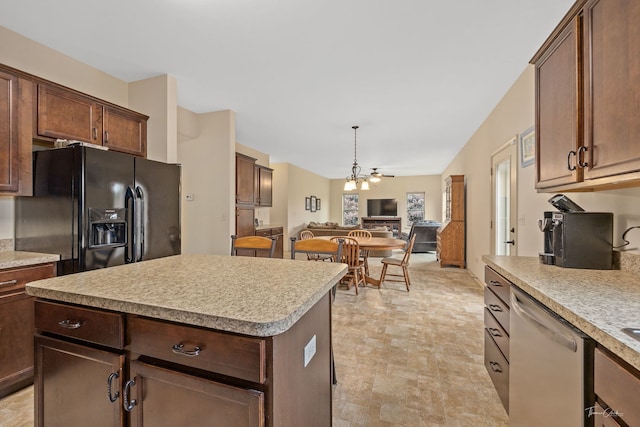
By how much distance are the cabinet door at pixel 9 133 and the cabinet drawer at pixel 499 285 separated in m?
3.30

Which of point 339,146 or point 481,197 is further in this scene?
point 339,146

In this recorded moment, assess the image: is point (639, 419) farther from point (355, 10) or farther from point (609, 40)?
point (355, 10)

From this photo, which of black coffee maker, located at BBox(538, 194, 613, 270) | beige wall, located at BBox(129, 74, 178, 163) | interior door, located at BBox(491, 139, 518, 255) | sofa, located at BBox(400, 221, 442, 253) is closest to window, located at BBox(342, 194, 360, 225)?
sofa, located at BBox(400, 221, 442, 253)

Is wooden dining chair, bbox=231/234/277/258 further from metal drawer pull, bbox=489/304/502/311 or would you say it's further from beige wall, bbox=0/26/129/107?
beige wall, bbox=0/26/129/107

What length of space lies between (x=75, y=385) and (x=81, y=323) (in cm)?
25

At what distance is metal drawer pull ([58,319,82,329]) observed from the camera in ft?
3.32

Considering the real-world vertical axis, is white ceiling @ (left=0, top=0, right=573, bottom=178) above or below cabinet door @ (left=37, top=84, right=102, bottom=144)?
above

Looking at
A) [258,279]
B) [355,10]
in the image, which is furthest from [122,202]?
[355,10]

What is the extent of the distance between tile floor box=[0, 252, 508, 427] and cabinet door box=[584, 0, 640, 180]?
1502 millimetres

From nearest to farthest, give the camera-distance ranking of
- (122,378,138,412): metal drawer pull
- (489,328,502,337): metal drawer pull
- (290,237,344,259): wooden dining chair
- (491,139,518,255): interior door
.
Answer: (122,378,138,412): metal drawer pull → (489,328,502,337): metal drawer pull → (290,237,344,259): wooden dining chair → (491,139,518,255): interior door

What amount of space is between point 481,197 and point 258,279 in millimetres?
4387

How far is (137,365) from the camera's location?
0.91 meters

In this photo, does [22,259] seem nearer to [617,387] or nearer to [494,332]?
[617,387]

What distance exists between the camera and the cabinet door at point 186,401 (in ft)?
2.55
